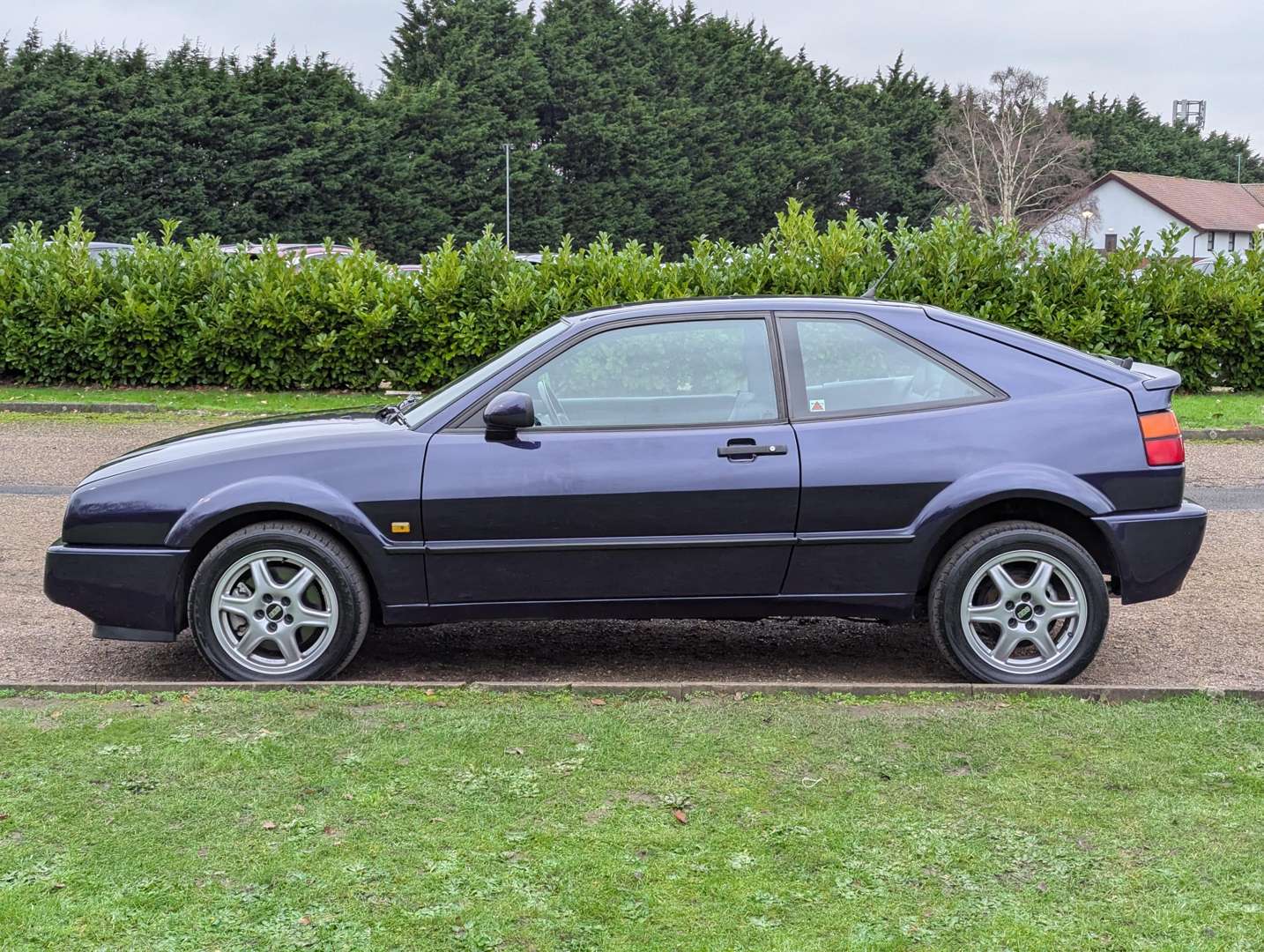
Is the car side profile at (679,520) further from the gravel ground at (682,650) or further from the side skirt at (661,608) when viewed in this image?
the gravel ground at (682,650)

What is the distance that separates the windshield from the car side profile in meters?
0.10

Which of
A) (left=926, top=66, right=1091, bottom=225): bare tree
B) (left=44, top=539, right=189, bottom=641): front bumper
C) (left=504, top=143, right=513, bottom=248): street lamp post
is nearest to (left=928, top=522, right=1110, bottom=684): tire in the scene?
(left=44, top=539, right=189, bottom=641): front bumper

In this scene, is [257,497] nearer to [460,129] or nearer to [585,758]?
[585,758]

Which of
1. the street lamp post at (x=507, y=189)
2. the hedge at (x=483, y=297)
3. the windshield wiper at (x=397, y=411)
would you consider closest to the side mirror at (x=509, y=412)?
the windshield wiper at (x=397, y=411)

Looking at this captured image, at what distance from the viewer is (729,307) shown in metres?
5.91

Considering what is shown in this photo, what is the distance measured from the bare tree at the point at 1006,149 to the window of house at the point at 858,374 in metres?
77.2

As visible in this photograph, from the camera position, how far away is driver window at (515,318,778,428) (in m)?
5.68

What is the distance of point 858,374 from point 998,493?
75 centimetres

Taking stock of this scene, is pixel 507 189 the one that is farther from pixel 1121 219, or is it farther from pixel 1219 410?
pixel 1219 410

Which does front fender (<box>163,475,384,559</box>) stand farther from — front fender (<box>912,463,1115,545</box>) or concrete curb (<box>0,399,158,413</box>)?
concrete curb (<box>0,399,158,413</box>)

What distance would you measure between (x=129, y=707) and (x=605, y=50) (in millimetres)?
71899

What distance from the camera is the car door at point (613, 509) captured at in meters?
5.50

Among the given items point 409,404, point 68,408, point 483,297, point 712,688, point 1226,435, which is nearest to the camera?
point 712,688

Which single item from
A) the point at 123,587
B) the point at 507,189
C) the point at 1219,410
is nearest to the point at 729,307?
the point at 123,587
